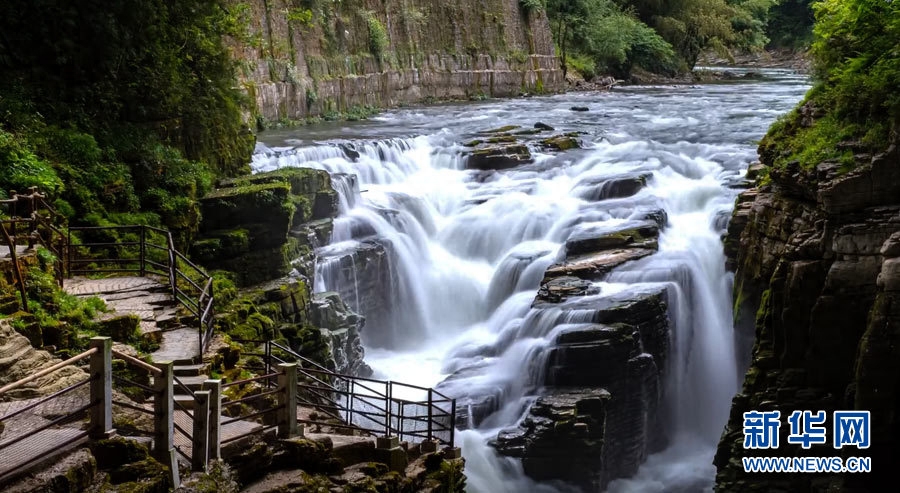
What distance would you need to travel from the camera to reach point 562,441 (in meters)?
17.3

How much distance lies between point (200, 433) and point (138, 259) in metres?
7.15

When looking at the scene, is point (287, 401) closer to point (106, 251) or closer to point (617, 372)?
point (106, 251)

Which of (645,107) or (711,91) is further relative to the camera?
(711,91)

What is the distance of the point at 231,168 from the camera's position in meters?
22.7

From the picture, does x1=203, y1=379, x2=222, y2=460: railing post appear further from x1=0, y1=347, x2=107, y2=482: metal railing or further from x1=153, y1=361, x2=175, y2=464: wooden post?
x1=0, y1=347, x2=107, y2=482: metal railing

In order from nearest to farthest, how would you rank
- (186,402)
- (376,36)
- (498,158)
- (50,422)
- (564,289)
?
(50,422) → (186,402) → (564,289) → (498,158) → (376,36)

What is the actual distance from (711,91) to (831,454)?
40.1m

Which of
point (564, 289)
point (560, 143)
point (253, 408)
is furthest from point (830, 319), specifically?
point (560, 143)

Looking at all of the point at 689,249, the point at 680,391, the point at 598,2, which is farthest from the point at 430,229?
the point at 598,2

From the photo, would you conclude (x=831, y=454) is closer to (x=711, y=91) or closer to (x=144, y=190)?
(x=144, y=190)

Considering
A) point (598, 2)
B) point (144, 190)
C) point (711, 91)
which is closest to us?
point (144, 190)

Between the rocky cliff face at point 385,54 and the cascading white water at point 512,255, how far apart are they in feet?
13.1

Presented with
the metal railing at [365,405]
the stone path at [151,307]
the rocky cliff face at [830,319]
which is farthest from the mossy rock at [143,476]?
the rocky cliff face at [830,319]

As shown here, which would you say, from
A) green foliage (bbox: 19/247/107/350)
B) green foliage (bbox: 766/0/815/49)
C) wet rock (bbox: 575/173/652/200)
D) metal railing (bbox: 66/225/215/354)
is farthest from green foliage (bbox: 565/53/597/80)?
green foliage (bbox: 19/247/107/350)
